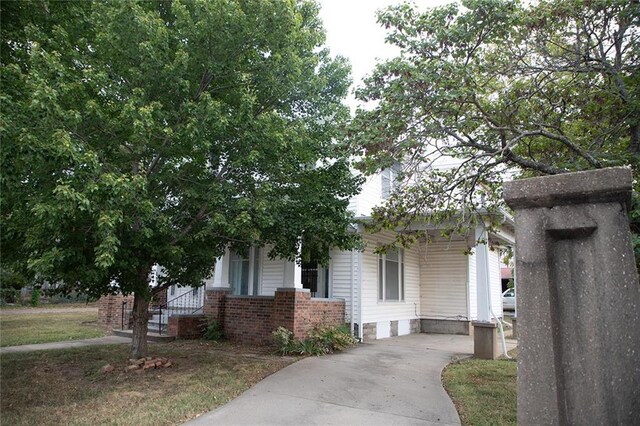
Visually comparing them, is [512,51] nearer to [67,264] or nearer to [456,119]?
[456,119]

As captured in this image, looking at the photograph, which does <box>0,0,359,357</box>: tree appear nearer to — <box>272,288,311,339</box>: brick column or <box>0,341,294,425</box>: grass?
<box>0,341,294,425</box>: grass

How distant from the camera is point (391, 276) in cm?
1423

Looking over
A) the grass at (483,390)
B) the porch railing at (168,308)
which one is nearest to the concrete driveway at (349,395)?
the grass at (483,390)

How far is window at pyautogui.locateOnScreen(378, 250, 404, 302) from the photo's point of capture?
1363cm

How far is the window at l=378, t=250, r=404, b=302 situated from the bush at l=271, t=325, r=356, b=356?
287 centimetres

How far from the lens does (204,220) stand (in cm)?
816

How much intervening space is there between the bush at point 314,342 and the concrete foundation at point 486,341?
3057 millimetres

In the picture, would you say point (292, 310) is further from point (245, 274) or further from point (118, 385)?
point (118, 385)

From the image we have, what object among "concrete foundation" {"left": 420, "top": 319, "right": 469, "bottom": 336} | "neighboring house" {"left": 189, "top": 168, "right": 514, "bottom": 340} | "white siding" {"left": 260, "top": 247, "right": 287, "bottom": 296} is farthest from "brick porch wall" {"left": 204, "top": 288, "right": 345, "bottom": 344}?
"concrete foundation" {"left": 420, "top": 319, "right": 469, "bottom": 336}

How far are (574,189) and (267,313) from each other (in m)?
9.80

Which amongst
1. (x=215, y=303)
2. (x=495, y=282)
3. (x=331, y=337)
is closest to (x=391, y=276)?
(x=331, y=337)

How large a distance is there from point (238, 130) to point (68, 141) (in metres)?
2.59

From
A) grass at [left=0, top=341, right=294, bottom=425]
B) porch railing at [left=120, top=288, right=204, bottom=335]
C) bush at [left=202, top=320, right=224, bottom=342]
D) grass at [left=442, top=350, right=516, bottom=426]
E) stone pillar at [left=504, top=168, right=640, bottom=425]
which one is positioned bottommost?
grass at [left=442, top=350, right=516, bottom=426]

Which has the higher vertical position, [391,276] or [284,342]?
[391,276]
